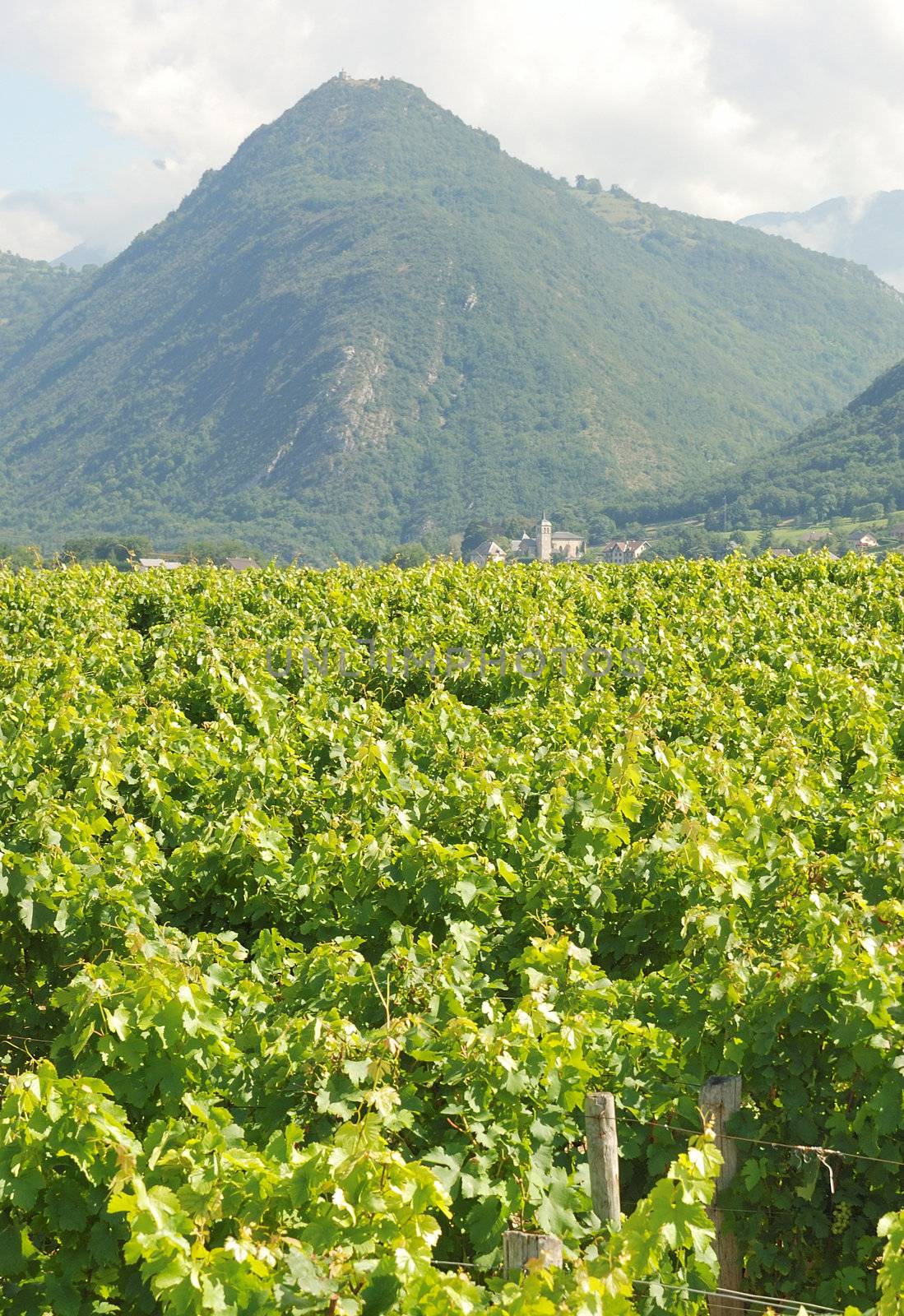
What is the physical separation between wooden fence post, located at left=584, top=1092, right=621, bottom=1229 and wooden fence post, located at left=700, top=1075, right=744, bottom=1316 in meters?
0.41

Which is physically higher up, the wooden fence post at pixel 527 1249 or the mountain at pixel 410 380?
the mountain at pixel 410 380

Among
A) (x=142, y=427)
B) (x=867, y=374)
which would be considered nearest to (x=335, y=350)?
(x=142, y=427)

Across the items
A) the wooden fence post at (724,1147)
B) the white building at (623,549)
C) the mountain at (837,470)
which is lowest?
the wooden fence post at (724,1147)

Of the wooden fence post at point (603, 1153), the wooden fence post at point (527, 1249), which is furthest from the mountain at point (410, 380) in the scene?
the wooden fence post at point (527, 1249)

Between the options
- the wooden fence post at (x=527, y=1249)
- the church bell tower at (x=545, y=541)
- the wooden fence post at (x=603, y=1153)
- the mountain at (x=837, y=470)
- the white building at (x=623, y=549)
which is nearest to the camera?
the wooden fence post at (x=527, y=1249)

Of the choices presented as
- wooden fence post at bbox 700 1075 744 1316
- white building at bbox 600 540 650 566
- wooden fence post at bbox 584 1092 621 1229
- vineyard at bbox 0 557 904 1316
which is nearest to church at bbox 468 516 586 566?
white building at bbox 600 540 650 566

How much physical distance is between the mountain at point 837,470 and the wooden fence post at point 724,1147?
309ft

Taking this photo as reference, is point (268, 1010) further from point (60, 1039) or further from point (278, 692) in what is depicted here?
point (278, 692)

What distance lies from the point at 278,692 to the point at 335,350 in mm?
150507

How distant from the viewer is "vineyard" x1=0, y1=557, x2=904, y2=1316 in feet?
10.3

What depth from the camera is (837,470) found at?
342 feet

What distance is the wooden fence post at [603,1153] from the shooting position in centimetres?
348

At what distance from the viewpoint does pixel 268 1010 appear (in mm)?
4609

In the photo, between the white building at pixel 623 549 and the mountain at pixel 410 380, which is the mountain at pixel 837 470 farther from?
the mountain at pixel 410 380
